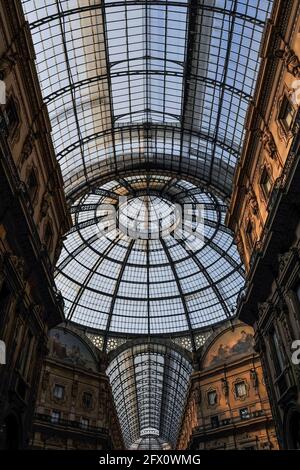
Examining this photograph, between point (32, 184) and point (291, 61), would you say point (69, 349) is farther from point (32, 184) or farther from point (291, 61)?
point (291, 61)

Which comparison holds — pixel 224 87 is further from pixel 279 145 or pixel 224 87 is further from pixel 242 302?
pixel 242 302

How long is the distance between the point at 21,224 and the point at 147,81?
854 inches

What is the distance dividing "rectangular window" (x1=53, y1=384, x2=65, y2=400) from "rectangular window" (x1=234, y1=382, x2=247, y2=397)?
18852mm

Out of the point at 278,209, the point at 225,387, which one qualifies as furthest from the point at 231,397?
the point at 278,209

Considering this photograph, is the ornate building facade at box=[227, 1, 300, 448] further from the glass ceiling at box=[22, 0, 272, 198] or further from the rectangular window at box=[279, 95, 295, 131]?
the glass ceiling at box=[22, 0, 272, 198]

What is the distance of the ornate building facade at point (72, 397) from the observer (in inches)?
1486

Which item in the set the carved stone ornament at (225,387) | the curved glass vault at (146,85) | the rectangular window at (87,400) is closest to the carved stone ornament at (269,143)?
the curved glass vault at (146,85)

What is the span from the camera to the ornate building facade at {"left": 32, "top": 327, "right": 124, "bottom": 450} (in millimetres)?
37750

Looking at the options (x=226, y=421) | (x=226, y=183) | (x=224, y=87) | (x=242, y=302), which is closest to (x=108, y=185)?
(x=226, y=183)

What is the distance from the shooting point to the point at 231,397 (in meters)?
42.6

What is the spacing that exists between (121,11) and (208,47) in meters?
7.27

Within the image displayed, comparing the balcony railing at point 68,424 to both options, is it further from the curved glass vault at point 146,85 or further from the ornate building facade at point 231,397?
the curved glass vault at point 146,85

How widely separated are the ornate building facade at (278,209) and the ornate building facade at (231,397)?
15.0 m
